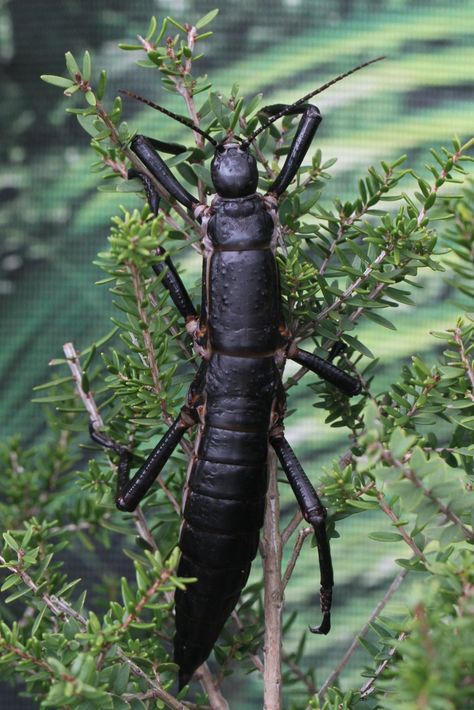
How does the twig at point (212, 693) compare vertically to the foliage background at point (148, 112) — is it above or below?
below

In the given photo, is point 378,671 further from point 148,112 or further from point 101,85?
point 148,112

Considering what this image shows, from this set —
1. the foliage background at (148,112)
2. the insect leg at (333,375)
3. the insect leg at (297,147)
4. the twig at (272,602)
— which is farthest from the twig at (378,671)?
the foliage background at (148,112)

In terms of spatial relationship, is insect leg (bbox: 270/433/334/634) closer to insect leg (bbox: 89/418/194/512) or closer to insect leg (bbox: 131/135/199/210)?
insect leg (bbox: 89/418/194/512)

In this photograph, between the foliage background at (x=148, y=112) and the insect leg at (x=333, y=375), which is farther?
the foliage background at (x=148, y=112)

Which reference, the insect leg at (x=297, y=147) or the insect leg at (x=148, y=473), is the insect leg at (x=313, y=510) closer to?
the insect leg at (x=148, y=473)

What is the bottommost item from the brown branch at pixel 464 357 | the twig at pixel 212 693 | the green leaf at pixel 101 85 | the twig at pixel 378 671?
the twig at pixel 212 693

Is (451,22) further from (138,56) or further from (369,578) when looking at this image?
(369,578)

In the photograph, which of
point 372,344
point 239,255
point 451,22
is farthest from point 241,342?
point 451,22
